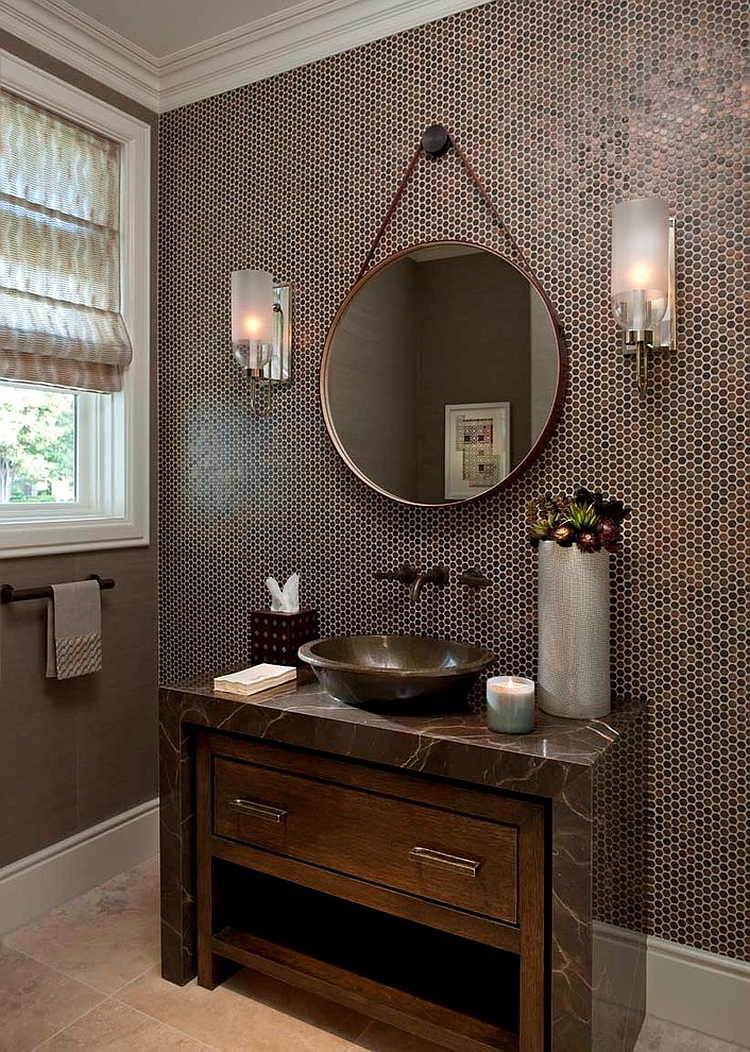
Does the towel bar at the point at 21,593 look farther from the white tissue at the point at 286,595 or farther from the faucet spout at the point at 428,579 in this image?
the faucet spout at the point at 428,579

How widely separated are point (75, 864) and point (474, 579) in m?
1.62

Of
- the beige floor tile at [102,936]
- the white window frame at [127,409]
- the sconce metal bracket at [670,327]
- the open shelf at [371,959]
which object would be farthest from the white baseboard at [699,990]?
the white window frame at [127,409]

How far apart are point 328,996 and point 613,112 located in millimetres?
2259

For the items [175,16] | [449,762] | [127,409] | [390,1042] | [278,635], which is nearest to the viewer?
[449,762]

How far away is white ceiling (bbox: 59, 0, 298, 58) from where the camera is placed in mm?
2338

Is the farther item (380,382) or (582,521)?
(380,382)

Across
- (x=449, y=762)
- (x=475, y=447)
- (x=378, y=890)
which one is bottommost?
(x=378, y=890)

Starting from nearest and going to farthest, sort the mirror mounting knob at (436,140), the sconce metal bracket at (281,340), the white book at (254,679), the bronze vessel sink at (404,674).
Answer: the bronze vessel sink at (404,674), the white book at (254,679), the mirror mounting knob at (436,140), the sconce metal bracket at (281,340)

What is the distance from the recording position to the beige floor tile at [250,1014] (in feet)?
6.05

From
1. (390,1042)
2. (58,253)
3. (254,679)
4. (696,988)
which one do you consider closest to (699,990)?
(696,988)

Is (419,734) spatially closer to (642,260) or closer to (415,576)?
(415,576)

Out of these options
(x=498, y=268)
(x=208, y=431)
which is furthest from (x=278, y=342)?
(x=498, y=268)

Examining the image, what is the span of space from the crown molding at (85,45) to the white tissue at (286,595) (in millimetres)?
1741

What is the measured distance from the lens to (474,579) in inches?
79.2
